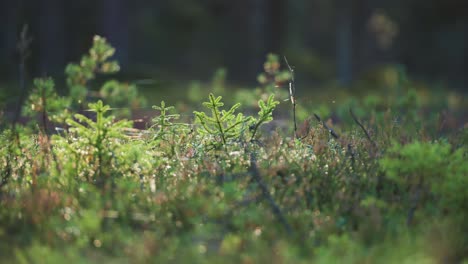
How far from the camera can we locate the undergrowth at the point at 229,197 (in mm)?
3123

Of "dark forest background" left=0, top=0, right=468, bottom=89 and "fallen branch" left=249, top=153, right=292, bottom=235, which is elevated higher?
"dark forest background" left=0, top=0, right=468, bottom=89

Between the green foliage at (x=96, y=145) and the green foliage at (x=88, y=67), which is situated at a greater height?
the green foliage at (x=88, y=67)

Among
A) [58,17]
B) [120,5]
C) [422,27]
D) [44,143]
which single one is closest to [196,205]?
[44,143]

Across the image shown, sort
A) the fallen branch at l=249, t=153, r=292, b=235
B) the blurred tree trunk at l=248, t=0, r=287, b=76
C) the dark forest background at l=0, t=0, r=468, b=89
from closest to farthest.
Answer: the fallen branch at l=249, t=153, r=292, b=235 → the blurred tree trunk at l=248, t=0, r=287, b=76 → the dark forest background at l=0, t=0, r=468, b=89

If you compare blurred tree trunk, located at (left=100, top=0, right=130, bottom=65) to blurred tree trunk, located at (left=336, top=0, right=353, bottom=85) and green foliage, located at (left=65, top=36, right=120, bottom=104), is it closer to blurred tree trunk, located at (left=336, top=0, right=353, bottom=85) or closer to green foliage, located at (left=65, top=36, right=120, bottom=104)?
blurred tree trunk, located at (left=336, top=0, right=353, bottom=85)

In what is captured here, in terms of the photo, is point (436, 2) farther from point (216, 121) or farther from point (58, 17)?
point (216, 121)

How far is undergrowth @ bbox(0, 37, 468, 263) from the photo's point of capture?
3.12 metres

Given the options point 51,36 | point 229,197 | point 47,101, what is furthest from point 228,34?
point 229,197

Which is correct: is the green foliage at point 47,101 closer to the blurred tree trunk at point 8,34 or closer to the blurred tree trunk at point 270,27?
the blurred tree trunk at point 270,27

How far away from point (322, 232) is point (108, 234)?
1325mm

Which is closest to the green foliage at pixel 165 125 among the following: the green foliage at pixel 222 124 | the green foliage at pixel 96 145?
the green foliage at pixel 222 124

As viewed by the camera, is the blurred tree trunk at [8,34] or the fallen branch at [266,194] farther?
the blurred tree trunk at [8,34]

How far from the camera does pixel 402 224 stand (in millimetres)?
3547

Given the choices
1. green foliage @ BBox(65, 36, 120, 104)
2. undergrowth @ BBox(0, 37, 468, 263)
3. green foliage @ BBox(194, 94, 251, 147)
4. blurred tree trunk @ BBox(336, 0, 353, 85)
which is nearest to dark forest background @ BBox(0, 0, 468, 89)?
blurred tree trunk @ BBox(336, 0, 353, 85)
